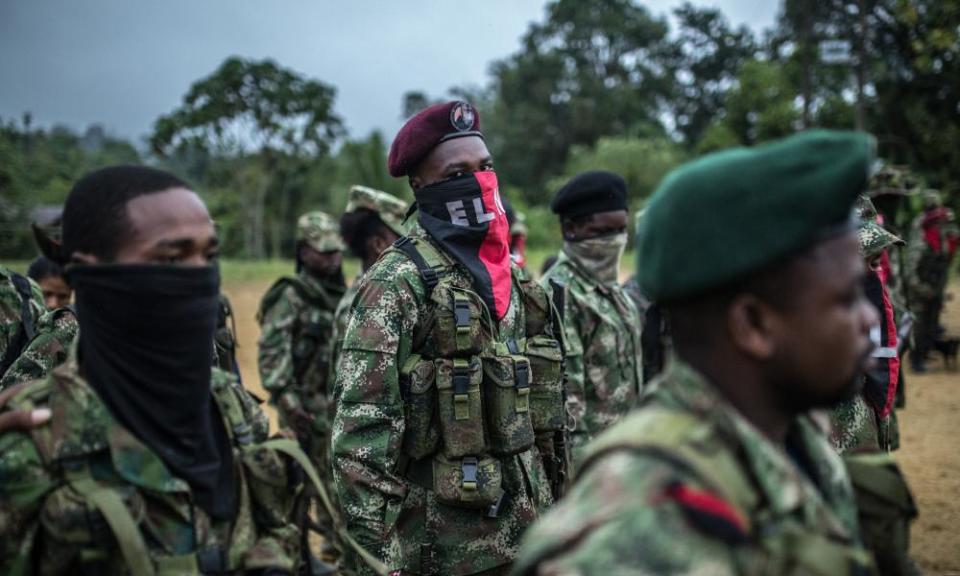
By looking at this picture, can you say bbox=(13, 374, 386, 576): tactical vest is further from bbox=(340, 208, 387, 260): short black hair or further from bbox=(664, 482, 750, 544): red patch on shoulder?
bbox=(340, 208, 387, 260): short black hair

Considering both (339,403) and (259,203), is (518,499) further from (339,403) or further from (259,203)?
(259,203)

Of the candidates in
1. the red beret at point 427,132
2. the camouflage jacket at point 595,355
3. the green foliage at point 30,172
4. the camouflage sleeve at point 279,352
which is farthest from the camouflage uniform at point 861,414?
the green foliage at point 30,172

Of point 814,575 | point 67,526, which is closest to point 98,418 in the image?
point 67,526

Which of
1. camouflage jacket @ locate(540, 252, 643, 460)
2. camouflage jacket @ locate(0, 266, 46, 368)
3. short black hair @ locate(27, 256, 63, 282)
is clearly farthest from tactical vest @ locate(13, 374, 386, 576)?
short black hair @ locate(27, 256, 63, 282)

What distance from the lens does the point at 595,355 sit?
476cm

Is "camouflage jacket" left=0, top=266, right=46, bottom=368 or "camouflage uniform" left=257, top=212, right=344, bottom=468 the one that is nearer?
"camouflage jacket" left=0, top=266, right=46, bottom=368

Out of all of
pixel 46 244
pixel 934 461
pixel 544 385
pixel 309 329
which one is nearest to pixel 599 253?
pixel 544 385

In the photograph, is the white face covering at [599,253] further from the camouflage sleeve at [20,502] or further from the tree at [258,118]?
the tree at [258,118]

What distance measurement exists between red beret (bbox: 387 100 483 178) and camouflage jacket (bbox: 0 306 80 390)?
152 centimetres

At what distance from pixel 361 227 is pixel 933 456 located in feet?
21.9

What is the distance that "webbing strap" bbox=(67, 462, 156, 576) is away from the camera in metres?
1.83

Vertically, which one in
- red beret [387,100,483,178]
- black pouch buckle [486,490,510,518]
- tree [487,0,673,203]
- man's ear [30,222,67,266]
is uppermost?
tree [487,0,673,203]

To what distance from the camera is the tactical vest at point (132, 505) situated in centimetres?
185

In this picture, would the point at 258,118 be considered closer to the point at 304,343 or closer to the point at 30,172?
the point at 30,172
